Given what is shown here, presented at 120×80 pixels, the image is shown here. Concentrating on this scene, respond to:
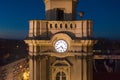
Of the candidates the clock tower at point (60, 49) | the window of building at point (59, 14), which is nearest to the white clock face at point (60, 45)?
the clock tower at point (60, 49)

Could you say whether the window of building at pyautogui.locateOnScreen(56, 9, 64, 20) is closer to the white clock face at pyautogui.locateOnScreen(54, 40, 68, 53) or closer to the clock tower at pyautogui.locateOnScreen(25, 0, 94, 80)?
the clock tower at pyautogui.locateOnScreen(25, 0, 94, 80)

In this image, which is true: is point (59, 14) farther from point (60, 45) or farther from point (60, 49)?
point (60, 49)

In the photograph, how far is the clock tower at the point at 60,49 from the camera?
3453 cm

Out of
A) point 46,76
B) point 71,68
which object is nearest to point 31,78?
point 46,76

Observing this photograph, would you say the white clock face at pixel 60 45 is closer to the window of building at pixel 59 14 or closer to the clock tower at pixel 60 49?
the clock tower at pixel 60 49

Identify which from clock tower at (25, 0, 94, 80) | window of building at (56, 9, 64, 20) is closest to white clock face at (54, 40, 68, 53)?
clock tower at (25, 0, 94, 80)

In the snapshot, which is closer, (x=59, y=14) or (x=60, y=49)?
(x=60, y=49)

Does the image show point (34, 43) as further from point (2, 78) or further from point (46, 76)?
point (2, 78)

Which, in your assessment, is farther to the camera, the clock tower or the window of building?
the window of building

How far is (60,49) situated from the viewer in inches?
1372

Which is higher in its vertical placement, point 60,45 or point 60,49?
point 60,45

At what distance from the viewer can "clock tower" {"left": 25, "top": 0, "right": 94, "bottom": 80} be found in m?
34.5

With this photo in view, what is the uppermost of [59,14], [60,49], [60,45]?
[59,14]

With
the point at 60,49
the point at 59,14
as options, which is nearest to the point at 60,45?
the point at 60,49
